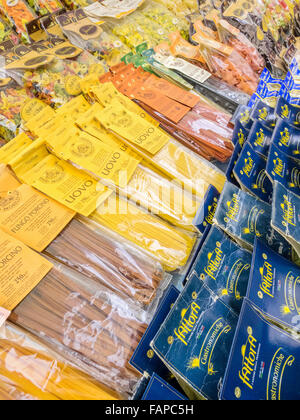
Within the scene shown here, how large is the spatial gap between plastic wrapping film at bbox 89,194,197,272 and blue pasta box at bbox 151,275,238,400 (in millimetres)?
269

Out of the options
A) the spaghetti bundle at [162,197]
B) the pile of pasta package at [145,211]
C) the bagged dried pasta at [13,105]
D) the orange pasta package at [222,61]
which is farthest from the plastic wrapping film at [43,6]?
the spaghetti bundle at [162,197]

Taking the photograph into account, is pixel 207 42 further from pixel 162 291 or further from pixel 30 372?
pixel 30 372

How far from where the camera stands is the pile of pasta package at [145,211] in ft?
2.83

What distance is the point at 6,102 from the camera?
1701 mm

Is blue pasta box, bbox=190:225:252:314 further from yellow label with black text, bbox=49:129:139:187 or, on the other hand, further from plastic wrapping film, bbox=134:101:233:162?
plastic wrapping film, bbox=134:101:233:162

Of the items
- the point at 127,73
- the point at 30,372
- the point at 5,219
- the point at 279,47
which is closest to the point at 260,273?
the point at 30,372

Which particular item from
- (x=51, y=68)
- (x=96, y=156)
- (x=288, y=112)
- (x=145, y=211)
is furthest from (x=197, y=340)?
(x=51, y=68)

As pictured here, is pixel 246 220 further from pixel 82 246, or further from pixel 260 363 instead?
pixel 82 246

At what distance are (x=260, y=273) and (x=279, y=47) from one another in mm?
1978

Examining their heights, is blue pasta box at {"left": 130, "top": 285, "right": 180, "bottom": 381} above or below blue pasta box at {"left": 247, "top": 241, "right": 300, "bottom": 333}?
below

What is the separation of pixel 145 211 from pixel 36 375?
0.70m

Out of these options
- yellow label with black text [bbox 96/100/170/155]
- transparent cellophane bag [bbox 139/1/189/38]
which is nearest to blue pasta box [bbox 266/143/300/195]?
yellow label with black text [bbox 96/100/170/155]

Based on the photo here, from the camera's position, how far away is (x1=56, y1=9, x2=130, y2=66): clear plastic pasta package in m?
2.06

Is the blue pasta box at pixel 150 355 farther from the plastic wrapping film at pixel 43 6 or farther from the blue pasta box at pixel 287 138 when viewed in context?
the plastic wrapping film at pixel 43 6
